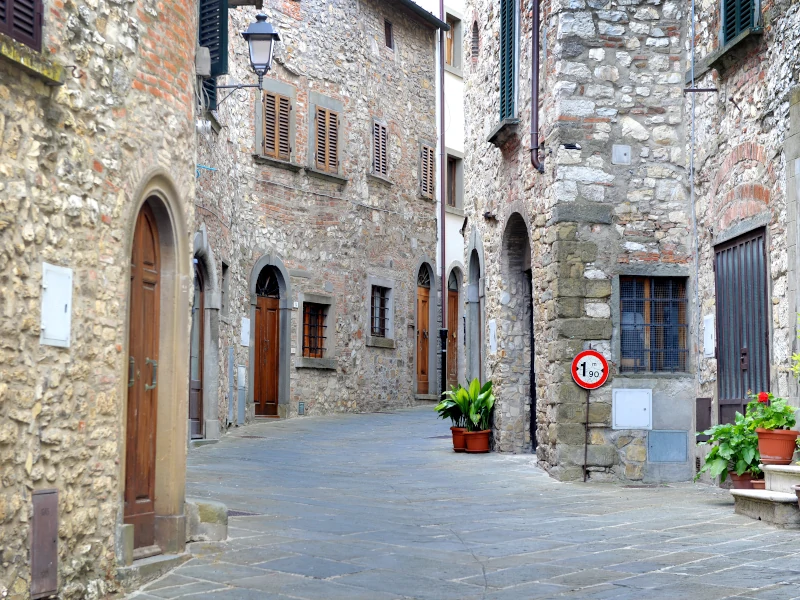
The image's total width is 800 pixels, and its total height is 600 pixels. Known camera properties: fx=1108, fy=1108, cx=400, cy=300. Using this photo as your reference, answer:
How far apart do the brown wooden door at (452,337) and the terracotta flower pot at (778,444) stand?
16.4 metres

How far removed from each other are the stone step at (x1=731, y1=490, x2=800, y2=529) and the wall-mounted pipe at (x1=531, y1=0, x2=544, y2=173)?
4533 millimetres

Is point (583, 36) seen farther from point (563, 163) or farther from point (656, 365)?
point (656, 365)

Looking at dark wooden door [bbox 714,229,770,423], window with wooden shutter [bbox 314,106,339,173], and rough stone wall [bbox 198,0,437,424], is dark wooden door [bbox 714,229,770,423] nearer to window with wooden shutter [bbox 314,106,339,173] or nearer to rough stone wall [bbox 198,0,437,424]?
rough stone wall [bbox 198,0,437,424]

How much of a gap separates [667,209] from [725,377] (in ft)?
6.22

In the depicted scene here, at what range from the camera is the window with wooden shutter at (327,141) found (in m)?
19.7

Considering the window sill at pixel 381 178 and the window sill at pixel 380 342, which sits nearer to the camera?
the window sill at pixel 380 342

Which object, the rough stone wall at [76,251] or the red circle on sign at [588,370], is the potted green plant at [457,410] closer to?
the red circle on sign at [588,370]

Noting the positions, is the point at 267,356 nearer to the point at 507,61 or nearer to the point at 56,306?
the point at 507,61

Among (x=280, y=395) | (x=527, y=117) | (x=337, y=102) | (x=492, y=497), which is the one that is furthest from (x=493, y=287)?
(x=337, y=102)

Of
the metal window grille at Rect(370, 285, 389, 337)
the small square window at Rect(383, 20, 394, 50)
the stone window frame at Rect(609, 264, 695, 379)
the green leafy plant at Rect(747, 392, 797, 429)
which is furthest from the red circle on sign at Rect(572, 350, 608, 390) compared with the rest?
the small square window at Rect(383, 20, 394, 50)

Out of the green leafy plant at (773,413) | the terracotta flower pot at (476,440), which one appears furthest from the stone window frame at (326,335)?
the green leafy plant at (773,413)

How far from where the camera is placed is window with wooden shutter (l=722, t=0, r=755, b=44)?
29.0 feet

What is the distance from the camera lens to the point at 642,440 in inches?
418

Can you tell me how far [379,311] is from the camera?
21.5 m
